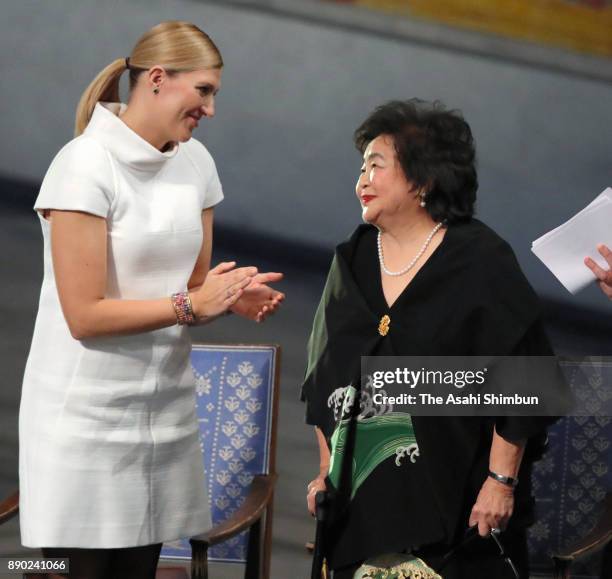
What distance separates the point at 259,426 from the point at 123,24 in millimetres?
4779

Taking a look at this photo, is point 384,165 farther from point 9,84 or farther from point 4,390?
point 9,84

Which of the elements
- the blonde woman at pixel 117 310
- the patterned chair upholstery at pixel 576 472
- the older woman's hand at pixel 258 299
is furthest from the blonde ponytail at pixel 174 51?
the patterned chair upholstery at pixel 576 472

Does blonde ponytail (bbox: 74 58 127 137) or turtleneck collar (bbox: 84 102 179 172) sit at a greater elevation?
blonde ponytail (bbox: 74 58 127 137)

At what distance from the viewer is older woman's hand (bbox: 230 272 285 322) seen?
8.20 feet

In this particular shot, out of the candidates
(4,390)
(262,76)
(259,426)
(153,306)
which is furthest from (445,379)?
(262,76)

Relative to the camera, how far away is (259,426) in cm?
330

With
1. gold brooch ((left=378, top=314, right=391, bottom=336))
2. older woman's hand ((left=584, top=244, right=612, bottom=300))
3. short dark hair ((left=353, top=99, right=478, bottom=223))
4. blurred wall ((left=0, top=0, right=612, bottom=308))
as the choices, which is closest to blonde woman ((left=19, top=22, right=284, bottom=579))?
gold brooch ((left=378, top=314, right=391, bottom=336))

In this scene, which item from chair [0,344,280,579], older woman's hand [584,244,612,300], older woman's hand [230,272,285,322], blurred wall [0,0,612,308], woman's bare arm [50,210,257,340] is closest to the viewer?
woman's bare arm [50,210,257,340]

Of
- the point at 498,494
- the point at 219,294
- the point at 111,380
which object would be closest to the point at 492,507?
the point at 498,494

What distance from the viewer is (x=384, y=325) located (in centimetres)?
253

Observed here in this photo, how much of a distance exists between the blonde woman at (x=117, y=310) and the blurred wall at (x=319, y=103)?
510 centimetres

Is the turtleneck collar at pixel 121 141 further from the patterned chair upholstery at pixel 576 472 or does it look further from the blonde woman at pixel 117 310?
the patterned chair upholstery at pixel 576 472

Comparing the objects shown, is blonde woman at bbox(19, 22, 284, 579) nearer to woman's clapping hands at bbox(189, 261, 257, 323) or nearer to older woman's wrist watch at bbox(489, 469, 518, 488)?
woman's clapping hands at bbox(189, 261, 257, 323)

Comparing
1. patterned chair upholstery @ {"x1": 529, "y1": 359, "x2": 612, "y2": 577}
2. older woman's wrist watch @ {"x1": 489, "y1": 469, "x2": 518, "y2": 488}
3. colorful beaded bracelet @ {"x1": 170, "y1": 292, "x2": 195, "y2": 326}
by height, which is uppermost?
colorful beaded bracelet @ {"x1": 170, "y1": 292, "x2": 195, "y2": 326}
